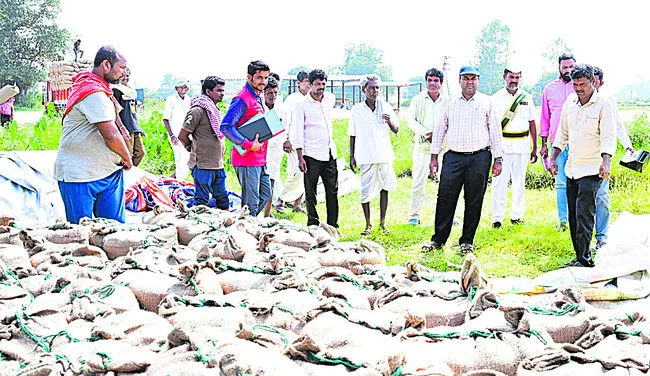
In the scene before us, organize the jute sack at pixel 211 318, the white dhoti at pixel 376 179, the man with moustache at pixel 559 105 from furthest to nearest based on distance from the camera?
the white dhoti at pixel 376 179 < the man with moustache at pixel 559 105 < the jute sack at pixel 211 318

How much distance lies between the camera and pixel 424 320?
2293mm

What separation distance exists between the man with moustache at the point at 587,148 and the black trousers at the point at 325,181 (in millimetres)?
2325

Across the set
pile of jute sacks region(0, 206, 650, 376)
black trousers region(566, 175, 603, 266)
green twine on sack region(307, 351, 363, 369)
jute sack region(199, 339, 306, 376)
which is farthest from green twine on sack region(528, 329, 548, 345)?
black trousers region(566, 175, 603, 266)

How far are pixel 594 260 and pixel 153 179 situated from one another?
528cm

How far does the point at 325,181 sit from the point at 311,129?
56 cm

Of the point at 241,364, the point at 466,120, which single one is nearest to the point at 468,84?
the point at 466,120

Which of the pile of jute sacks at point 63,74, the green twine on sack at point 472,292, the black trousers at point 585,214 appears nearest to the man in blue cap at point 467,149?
the black trousers at point 585,214

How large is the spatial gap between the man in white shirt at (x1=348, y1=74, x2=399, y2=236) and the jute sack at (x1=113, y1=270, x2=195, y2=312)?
409 centimetres

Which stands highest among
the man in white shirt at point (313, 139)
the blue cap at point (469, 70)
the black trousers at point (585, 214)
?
the blue cap at point (469, 70)

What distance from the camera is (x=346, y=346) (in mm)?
2076

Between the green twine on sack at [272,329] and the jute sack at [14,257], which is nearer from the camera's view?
the green twine on sack at [272,329]

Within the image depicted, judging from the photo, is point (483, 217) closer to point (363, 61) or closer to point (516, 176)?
point (516, 176)

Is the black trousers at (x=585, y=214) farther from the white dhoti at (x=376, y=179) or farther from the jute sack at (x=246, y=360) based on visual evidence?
the jute sack at (x=246, y=360)

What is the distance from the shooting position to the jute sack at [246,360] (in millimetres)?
1729
